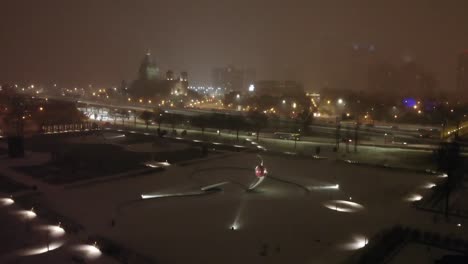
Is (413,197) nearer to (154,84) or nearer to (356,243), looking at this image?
(356,243)

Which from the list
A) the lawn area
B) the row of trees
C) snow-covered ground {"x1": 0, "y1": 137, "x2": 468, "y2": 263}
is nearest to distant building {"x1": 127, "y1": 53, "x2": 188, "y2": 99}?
the row of trees

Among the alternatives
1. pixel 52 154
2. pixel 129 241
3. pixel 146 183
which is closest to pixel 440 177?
pixel 146 183

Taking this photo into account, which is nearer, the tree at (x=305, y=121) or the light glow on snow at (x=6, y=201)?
the light glow on snow at (x=6, y=201)

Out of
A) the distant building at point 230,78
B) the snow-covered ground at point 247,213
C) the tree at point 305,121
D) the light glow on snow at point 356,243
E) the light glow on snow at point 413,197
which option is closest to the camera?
the snow-covered ground at point 247,213

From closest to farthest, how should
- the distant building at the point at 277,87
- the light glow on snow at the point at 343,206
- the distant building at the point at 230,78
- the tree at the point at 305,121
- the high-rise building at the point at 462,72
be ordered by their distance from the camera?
1. the light glow on snow at the point at 343,206
2. the tree at the point at 305,121
3. the distant building at the point at 277,87
4. the high-rise building at the point at 462,72
5. the distant building at the point at 230,78

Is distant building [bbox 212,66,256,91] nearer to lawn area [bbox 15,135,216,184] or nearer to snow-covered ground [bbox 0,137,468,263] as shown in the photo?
lawn area [bbox 15,135,216,184]

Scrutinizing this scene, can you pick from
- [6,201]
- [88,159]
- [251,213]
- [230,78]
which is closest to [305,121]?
[88,159]

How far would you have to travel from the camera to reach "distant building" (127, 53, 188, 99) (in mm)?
83562

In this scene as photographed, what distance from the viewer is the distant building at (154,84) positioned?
83.6 metres

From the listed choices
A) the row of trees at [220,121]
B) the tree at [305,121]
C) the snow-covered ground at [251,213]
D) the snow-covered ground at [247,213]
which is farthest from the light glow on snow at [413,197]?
the tree at [305,121]

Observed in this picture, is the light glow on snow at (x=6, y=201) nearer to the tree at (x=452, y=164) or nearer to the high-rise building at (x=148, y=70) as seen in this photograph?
the tree at (x=452, y=164)

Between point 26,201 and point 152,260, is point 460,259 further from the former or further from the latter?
point 26,201

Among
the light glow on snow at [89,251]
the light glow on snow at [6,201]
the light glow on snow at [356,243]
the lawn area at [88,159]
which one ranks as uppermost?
the lawn area at [88,159]

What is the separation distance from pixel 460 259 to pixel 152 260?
747 centimetres
